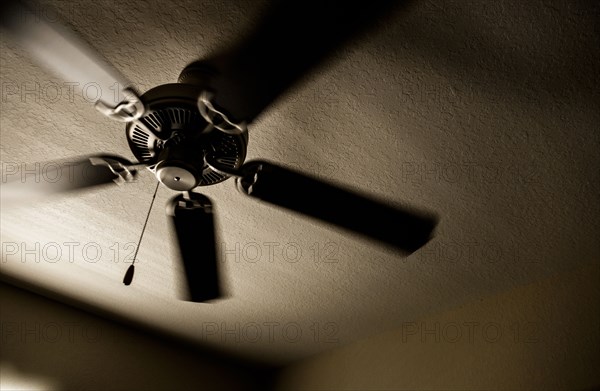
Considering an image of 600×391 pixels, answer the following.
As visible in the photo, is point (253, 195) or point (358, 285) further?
point (358, 285)

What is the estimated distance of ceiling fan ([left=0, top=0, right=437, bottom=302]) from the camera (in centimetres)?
76

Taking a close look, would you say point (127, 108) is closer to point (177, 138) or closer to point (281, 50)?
point (177, 138)

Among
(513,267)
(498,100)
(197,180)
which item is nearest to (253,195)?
(197,180)

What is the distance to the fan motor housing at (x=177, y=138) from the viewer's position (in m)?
0.91

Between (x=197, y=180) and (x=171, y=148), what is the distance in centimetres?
9

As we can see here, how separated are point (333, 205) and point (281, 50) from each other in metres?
0.41

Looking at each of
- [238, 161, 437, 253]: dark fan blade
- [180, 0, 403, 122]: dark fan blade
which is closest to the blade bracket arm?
[180, 0, 403, 122]: dark fan blade

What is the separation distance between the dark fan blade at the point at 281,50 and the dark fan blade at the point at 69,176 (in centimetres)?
34

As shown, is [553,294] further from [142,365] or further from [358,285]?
[142,365]

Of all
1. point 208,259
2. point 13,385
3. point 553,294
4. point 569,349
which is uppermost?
point 553,294

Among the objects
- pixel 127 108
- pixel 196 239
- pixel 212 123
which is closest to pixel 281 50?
pixel 212 123

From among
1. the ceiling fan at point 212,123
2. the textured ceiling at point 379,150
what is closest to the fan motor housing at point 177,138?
the ceiling fan at point 212,123

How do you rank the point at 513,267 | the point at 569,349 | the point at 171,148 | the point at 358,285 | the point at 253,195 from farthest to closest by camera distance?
the point at 358,285, the point at 513,267, the point at 569,349, the point at 253,195, the point at 171,148

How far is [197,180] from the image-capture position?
3.21ft
